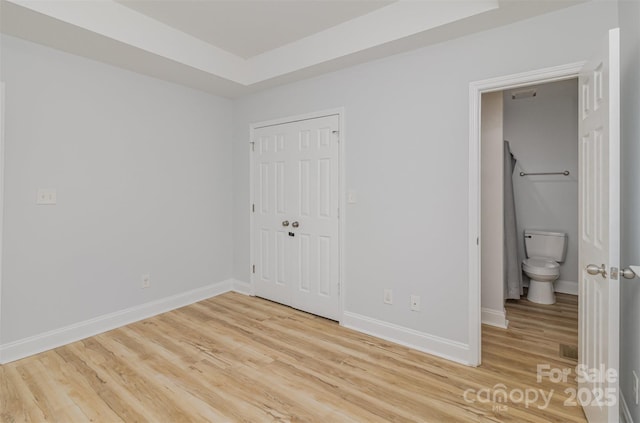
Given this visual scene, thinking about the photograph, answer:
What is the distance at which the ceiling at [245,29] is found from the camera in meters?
2.25

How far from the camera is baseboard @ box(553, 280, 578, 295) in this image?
4.07 metres

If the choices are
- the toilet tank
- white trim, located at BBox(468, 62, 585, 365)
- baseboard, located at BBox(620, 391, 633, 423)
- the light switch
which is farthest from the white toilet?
the light switch

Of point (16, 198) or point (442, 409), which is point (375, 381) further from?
point (16, 198)

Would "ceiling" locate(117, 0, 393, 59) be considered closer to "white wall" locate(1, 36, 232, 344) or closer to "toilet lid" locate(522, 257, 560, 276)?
"white wall" locate(1, 36, 232, 344)

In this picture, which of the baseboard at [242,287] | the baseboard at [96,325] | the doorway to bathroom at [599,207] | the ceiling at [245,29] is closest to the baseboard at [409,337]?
the doorway to bathroom at [599,207]

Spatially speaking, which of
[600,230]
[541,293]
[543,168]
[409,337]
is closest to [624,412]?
[600,230]

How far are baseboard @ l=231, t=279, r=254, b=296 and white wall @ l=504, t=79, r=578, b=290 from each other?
11.7 ft

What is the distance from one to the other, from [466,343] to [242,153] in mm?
3158

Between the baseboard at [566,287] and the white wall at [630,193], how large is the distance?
2.61m

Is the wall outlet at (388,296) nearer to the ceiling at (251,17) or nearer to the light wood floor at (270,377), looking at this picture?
the light wood floor at (270,377)

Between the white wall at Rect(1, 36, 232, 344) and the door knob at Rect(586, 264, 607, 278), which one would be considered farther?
the white wall at Rect(1, 36, 232, 344)

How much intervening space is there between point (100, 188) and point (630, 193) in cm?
389

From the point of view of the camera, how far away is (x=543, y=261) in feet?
12.8


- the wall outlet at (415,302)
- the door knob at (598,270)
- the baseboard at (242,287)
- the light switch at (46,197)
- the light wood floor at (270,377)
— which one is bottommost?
the light wood floor at (270,377)
